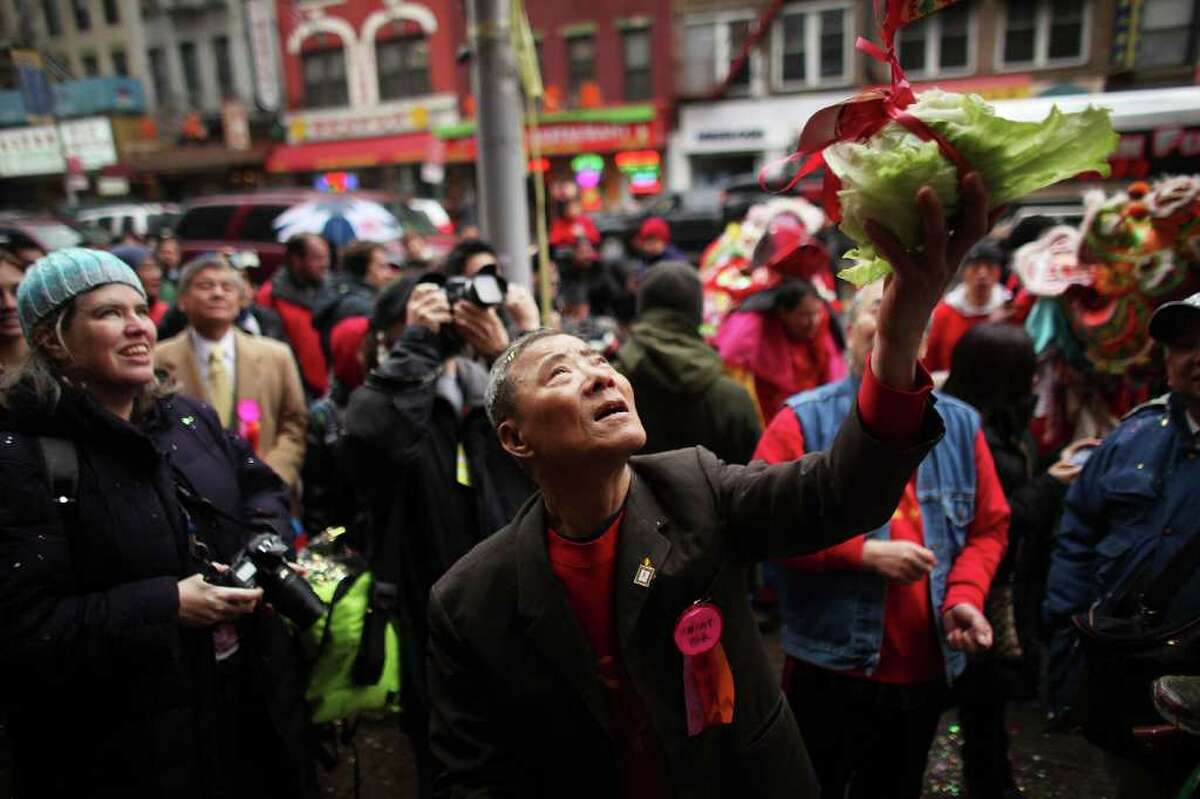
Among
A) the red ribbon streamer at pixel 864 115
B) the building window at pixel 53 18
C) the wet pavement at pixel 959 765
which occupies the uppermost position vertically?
the building window at pixel 53 18

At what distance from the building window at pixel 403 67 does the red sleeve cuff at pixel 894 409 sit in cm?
2679

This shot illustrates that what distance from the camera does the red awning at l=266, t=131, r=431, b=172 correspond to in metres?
25.4

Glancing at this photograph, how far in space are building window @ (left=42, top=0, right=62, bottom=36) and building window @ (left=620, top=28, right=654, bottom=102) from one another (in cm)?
2145

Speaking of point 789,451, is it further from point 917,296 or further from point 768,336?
point 768,336

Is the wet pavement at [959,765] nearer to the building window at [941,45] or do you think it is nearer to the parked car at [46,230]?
the parked car at [46,230]

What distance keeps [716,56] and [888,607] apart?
75.4ft

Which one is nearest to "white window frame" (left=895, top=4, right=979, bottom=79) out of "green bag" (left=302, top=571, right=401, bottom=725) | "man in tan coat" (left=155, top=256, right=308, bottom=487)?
"man in tan coat" (left=155, top=256, right=308, bottom=487)

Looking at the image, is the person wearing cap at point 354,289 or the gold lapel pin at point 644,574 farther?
the person wearing cap at point 354,289

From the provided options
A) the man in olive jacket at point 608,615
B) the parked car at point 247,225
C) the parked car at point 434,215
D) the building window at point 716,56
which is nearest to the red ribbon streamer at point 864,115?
the man in olive jacket at point 608,615

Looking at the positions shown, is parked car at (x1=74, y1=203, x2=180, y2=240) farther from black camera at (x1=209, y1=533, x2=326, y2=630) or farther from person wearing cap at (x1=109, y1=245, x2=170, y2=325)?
black camera at (x1=209, y1=533, x2=326, y2=630)

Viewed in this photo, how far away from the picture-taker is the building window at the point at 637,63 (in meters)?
23.2

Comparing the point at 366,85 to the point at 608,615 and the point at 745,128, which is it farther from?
the point at 608,615

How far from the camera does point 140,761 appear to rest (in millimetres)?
1999

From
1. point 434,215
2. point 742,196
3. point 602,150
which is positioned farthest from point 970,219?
point 602,150
